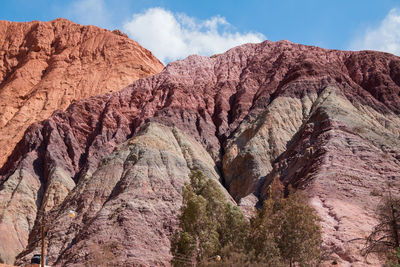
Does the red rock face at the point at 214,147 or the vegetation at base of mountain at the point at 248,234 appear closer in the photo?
the vegetation at base of mountain at the point at 248,234

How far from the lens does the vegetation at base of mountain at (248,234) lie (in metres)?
30.3

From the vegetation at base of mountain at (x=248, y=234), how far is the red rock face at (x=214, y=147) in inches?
253

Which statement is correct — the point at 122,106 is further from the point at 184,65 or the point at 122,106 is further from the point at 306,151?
the point at 306,151

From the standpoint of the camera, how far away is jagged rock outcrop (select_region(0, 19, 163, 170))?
103250 mm

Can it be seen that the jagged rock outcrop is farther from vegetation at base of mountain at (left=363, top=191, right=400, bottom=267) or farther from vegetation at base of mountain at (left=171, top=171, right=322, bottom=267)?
vegetation at base of mountain at (left=363, top=191, right=400, bottom=267)

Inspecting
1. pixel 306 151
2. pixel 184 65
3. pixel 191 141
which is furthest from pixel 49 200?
pixel 184 65

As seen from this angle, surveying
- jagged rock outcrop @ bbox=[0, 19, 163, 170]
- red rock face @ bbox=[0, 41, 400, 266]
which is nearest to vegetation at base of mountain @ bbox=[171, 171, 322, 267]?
red rock face @ bbox=[0, 41, 400, 266]

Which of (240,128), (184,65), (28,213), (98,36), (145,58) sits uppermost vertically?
(98,36)

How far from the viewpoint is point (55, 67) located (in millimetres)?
116375

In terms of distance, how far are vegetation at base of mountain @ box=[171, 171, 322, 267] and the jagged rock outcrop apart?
211ft

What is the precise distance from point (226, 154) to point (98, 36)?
70.7 meters

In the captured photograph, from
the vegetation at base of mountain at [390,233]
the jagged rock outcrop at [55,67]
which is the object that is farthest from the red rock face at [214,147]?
the jagged rock outcrop at [55,67]

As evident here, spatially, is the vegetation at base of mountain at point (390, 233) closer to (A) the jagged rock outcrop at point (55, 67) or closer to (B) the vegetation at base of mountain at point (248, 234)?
(B) the vegetation at base of mountain at point (248, 234)

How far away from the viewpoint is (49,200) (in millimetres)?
63781
